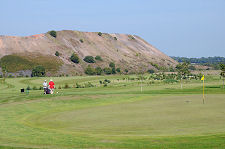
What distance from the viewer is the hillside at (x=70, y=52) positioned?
422ft

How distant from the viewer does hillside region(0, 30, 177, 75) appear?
128762mm

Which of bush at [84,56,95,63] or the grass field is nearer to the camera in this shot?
the grass field

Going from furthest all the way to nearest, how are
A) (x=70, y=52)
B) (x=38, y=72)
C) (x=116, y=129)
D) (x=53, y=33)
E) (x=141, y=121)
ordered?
(x=53, y=33) < (x=70, y=52) < (x=38, y=72) < (x=141, y=121) < (x=116, y=129)

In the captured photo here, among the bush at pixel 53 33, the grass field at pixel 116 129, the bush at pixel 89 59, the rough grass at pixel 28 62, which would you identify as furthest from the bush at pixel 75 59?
the grass field at pixel 116 129

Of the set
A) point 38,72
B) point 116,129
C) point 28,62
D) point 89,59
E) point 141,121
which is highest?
point 89,59

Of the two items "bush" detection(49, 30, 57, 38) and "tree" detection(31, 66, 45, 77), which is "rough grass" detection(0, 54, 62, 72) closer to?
"tree" detection(31, 66, 45, 77)

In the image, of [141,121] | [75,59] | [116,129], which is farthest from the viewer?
[75,59]

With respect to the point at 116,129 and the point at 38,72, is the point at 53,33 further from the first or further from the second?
the point at 116,129

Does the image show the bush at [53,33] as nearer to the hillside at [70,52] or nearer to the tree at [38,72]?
the hillside at [70,52]

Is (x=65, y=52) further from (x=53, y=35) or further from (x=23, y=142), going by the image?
(x=23, y=142)

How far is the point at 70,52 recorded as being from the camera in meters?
149

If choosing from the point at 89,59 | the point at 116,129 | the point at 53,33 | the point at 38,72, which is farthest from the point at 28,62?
the point at 116,129

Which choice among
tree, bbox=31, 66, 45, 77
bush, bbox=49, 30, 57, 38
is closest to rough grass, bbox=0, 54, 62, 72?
tree, bbox=31, 66, 45, 77

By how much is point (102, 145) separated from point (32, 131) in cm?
580
